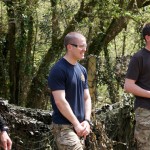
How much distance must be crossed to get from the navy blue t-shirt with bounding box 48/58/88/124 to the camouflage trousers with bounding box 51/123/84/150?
0.18 feet

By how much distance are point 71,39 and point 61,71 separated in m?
0.33

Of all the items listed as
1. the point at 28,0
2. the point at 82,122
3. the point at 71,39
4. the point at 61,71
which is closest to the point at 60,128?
the point at 82,122

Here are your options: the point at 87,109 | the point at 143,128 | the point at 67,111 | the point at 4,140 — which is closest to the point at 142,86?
the point at 143,128

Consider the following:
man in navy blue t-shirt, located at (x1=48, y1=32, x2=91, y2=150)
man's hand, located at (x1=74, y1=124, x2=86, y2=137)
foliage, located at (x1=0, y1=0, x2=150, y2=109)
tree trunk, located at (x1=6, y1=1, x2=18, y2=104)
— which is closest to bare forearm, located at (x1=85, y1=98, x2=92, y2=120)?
man in navy blue t-shirt, located at (x1=48, y1=32, x2=91, y2=150)

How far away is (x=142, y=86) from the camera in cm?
486

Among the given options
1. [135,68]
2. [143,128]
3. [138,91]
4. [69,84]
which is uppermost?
[135,68]

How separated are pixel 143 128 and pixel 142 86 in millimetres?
439

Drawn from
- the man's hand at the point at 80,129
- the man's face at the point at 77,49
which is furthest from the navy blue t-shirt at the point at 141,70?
the man's hand at the point at 80,129

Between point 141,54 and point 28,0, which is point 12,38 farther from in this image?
point 141,54

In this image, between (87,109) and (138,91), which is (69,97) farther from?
(138,91)

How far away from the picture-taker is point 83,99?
4453 millimetres

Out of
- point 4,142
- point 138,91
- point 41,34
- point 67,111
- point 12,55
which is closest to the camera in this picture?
point 4,142

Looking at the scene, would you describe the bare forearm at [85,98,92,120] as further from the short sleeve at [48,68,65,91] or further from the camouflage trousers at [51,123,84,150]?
the short sleeve at [48,68,65,91]

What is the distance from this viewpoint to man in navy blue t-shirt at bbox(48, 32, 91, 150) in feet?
13.8
